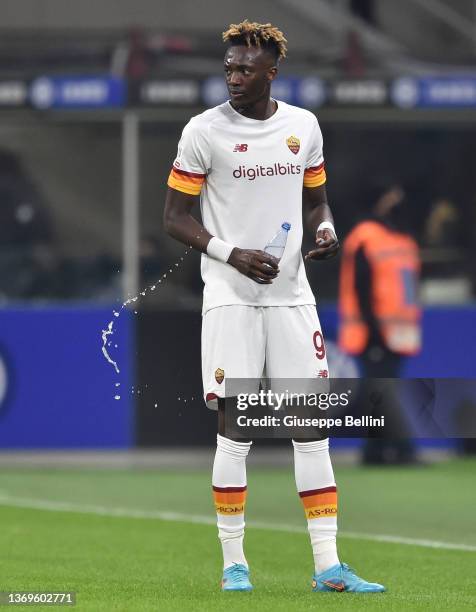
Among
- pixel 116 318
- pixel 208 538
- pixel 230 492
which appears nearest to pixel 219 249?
pixel 230 492

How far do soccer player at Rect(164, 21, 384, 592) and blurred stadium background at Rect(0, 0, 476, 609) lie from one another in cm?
765

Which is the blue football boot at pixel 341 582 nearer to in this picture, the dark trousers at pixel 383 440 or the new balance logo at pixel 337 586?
the new balance logo at pixel 337 586

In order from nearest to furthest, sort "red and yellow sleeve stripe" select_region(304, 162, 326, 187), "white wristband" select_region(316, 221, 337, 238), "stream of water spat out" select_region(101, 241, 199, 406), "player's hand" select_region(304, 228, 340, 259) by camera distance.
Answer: "player's hand" select_region(304, 228, 340, 259) → "white wristband" select_region(316, 221, 337, 238) → "red and yellow sleeve stripe" select_region(304, 162, 326, 187) → "stream of water spat out" select_region(101, 241, 199, 406)

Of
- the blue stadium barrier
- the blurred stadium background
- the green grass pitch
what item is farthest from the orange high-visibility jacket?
the blue stadium barrier

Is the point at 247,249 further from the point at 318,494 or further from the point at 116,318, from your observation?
the point at 116,318

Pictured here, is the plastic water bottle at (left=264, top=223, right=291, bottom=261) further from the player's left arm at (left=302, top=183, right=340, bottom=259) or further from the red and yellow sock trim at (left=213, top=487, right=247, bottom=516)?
the red and yellow sock trim at (left=213, top=487, right=247, bottom=516)

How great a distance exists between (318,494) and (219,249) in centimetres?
99

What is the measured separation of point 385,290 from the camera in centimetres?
1467

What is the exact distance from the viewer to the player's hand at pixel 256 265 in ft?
22.3

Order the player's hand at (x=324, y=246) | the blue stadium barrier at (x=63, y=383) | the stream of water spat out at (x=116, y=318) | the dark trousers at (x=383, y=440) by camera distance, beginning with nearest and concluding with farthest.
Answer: the player's hand at (x=324, y=246) < the dark trousers at (x=383, y=440) < the blue stadium barrier at (x=63, y=383) < the stream of water spat out at (x=116, y=318)

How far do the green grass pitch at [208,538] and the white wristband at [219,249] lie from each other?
4.07 feet

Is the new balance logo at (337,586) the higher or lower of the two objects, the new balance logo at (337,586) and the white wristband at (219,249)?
the lower

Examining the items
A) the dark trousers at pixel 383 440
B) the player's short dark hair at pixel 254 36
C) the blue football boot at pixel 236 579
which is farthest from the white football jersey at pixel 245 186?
the dark trousers at pixel 383 440

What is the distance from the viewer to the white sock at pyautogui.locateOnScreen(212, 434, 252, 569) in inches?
273
